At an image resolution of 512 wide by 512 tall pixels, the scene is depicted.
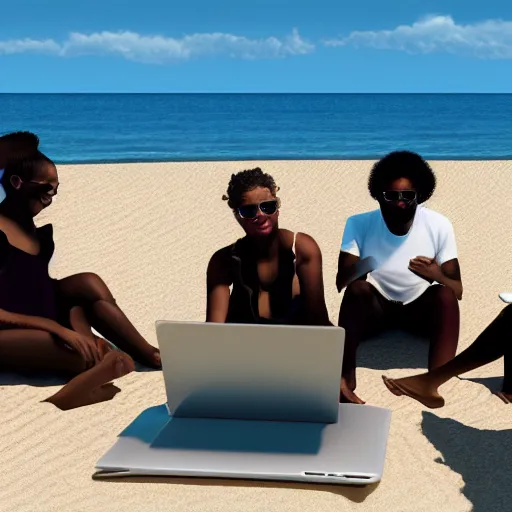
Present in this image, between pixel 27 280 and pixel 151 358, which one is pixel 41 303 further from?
pixel 151 358

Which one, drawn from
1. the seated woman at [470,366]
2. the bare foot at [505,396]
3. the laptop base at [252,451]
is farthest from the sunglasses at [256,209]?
the bare foot at [505,396]

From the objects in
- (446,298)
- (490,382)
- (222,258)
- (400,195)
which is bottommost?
(490,382)

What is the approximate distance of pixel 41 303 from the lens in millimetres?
5320

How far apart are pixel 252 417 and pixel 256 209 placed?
119cm

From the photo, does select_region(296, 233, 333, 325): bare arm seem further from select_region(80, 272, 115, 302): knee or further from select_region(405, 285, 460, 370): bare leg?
select_region(80, 272, 115, 302): knee

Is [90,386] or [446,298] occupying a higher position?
[446,298]

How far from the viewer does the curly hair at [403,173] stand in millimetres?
5410

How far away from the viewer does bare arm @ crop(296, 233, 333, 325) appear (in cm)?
509

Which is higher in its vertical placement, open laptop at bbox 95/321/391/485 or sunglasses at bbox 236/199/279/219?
sunglasses at bbox 236/199/279/219

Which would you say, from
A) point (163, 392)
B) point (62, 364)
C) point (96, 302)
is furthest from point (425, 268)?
point (62, 364)

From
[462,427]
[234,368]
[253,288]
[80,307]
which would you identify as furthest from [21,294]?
[462,427]

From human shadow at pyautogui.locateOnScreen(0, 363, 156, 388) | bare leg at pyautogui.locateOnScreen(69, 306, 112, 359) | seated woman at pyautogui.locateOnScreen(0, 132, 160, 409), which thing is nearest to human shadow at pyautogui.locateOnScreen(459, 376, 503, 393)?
seated woman at pyautogui.locateOnScreen(0, 132, 160, 409)

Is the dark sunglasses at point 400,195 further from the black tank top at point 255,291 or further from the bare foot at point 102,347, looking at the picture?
the bare foot at point 102,347

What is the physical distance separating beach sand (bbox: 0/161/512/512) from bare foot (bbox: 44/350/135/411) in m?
0.07
